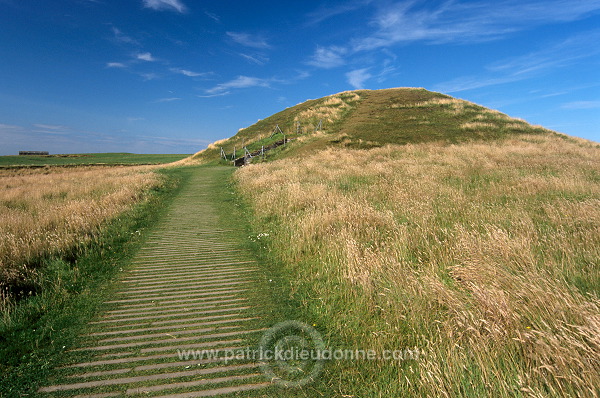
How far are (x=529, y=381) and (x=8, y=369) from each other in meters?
5.87

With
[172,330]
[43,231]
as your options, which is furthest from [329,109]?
[172,330]

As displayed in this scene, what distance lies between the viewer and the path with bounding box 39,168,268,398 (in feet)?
11.4

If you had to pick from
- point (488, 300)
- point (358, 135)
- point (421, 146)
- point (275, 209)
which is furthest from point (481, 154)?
point (488, 300)

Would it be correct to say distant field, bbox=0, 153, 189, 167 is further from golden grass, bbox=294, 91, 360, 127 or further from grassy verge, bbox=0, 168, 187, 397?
grassy verge, bbox=0, 168, 187, 397

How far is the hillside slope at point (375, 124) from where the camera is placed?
31.1 m

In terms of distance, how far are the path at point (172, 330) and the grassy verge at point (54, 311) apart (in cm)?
31

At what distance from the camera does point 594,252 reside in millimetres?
4547

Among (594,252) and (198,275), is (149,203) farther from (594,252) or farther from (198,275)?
(594,252)

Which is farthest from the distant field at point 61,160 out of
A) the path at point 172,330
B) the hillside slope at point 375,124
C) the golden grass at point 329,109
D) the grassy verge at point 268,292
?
the path at point 172,330

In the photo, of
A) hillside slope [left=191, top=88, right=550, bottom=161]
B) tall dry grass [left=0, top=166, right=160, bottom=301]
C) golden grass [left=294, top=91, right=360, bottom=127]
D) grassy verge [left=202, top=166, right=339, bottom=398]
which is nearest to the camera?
grassy verge [left=202, top=166, right=339, bottom=398]

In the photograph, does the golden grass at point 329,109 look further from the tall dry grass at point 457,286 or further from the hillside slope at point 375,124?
the tall dry grass at point 457,286

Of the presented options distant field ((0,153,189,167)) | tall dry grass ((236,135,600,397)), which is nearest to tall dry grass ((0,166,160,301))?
tall dry grass ((236,135,600,397))

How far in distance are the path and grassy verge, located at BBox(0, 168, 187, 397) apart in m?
0.31

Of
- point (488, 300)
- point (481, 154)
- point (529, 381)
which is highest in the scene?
point (481, 154)
